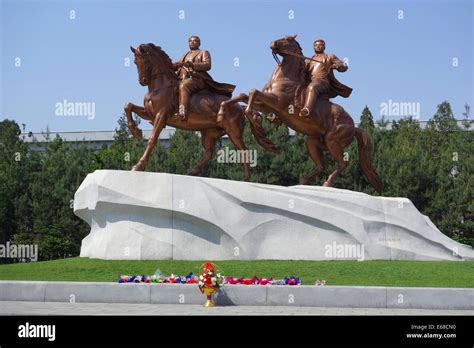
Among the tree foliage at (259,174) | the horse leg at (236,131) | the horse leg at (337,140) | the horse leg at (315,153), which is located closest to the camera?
the horse leg at (236,131)

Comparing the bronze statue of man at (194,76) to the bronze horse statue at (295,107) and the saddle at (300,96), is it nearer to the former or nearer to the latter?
the bronze horse statue at (295,107)

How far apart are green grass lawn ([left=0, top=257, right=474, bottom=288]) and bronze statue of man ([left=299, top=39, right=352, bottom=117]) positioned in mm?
4162

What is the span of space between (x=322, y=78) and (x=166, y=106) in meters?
4.01

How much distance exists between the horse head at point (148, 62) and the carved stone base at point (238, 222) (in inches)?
104

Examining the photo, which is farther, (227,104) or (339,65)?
(339,65)

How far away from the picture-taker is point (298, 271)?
14086 millimetres

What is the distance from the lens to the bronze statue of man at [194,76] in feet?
55.4

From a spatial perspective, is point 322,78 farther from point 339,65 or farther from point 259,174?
point 259,174

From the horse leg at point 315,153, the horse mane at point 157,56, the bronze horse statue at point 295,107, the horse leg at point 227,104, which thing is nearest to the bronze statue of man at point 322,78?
the bronze horse statue at point 295,107

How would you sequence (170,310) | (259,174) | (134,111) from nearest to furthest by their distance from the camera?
(170,310) → (134,111) → (259,174)

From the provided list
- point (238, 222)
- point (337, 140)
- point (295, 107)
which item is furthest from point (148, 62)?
point (337, 140)

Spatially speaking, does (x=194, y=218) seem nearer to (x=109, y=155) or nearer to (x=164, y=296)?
(x=164, y=296)

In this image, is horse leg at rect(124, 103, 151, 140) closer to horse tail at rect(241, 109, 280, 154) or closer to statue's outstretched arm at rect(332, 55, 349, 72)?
horse tail at rect(241, 109, 280, 154)

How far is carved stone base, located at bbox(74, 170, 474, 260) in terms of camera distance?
15555 mm
